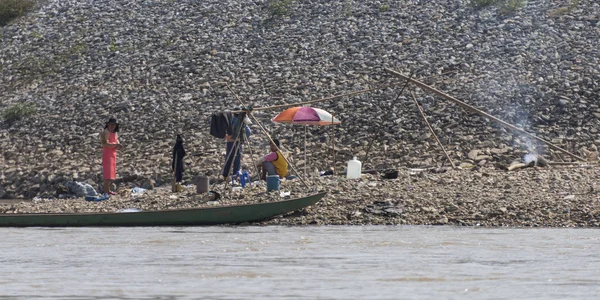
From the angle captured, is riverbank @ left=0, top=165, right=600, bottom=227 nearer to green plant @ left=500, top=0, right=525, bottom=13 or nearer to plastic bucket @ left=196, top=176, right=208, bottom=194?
plastic bucket @ left=196, top=176, right=208, bottom=194

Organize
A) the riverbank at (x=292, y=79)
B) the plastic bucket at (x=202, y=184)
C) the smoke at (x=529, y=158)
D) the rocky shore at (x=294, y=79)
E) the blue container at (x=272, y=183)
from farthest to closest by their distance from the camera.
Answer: the riverbank at (x=292, y=79), the rocky shore at (x=294, y=79), the smoke at (x=529, y=158), the plastic bucket at (x=202, y=184), the blue container at (x=272, y=183)

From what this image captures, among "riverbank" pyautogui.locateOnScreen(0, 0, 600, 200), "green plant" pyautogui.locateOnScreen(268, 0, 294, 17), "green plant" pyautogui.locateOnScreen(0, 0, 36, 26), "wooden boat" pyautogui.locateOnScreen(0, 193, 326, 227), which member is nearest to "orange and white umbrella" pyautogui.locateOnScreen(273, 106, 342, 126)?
"riverbank" pyautogui.locateOnScreen(0, 0, 600, 200)

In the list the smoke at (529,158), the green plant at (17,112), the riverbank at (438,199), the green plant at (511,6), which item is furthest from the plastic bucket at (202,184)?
the green plant at (511,6)

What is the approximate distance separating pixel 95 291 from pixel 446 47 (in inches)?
748

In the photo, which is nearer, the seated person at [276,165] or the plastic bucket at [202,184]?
the plastic bucket at [202,184]

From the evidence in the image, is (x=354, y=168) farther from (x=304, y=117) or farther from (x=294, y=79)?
(x=294, y=79)

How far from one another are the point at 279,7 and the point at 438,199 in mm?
15668

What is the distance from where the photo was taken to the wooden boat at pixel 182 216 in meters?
15.9

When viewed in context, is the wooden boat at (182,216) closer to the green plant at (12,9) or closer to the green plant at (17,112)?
the green plant at (17,112)

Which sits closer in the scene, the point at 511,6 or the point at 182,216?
A: the point at 182,216

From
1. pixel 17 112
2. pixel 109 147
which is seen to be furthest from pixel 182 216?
pixel 17 112

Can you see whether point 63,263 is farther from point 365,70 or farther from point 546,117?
point 365,70

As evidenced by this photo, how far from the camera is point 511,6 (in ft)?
98.0

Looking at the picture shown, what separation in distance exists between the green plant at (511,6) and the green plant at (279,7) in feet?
18.9
